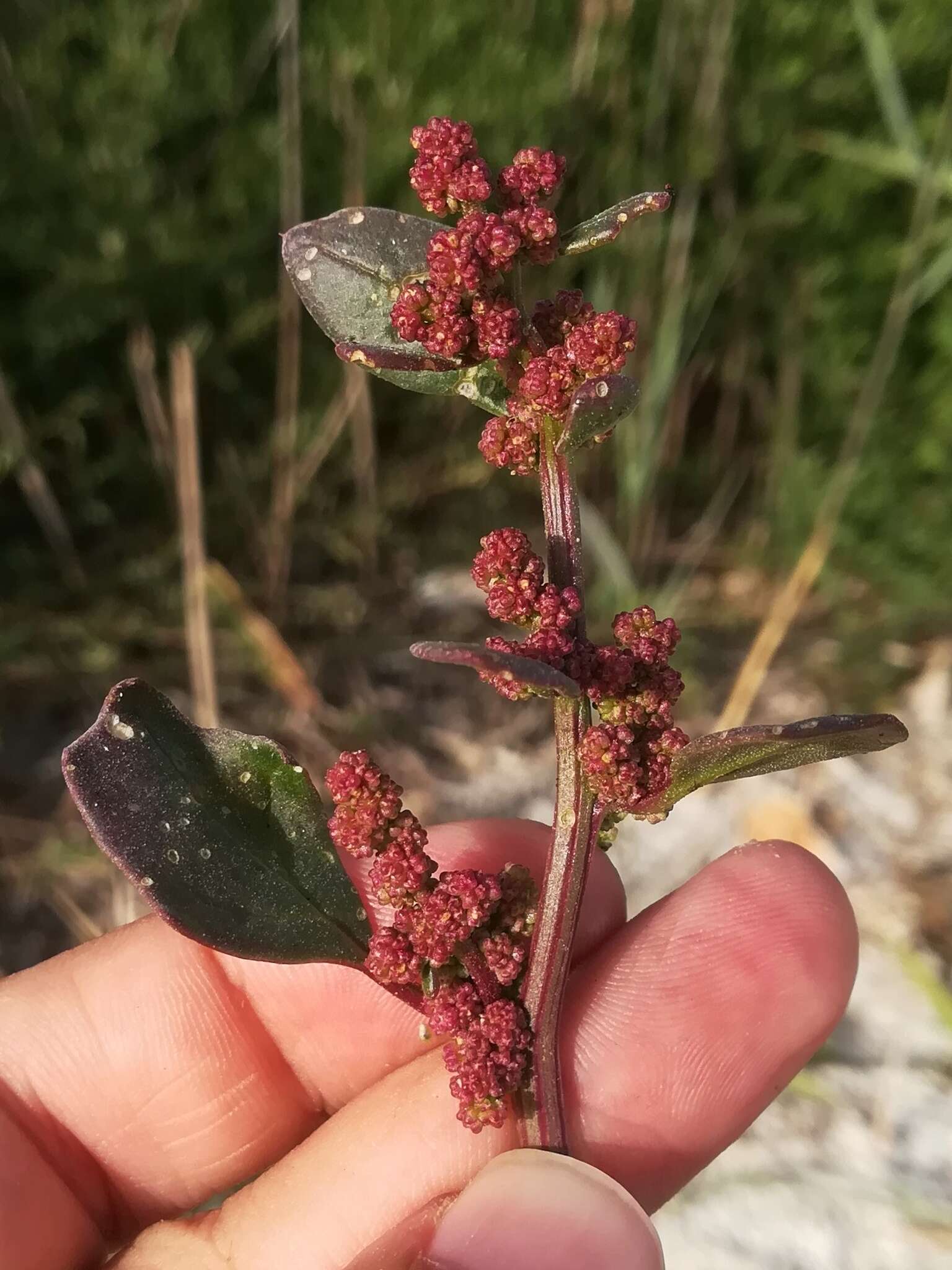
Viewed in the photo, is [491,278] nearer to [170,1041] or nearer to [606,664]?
[606,664]

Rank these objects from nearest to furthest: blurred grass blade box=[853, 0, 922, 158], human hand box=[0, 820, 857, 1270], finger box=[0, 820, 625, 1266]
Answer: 1. human hand box=[0, 820, 857, 1270]
2. finger box=[0, 820, 625, 1266]
3. blurred grass blade box=[853, 0, 922, 158]

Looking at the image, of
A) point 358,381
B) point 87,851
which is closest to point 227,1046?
point 87,851

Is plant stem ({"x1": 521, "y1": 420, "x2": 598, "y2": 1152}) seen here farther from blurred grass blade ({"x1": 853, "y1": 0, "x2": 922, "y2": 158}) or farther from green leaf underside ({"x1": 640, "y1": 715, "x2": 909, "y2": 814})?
blurred grass blade ({"x1": 853, "y1": 0, "x2": 922, "y2": 158})

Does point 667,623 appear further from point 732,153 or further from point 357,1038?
point 732,153

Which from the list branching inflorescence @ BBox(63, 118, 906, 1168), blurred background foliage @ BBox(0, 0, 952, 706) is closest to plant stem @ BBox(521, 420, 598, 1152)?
branching inflorescence @ BBox(63, 118, 906, 1168)

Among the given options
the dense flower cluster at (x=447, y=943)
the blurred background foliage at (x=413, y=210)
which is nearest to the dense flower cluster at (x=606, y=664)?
the dense flower cluster at (x=447, y=943)
